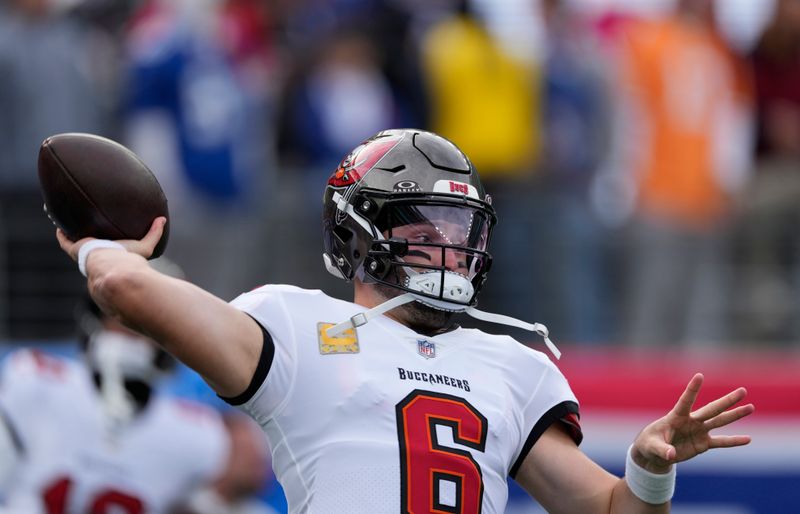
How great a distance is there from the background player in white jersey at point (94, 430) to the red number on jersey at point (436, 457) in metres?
2.68

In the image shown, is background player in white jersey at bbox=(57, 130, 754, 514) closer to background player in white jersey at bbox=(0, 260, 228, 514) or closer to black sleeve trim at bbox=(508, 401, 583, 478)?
black sleeve trim at bbox=(508, 401, 583, 478)

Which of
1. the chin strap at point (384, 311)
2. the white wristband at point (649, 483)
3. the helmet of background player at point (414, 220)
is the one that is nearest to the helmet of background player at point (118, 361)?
the helmet of background player at point (414, 220)

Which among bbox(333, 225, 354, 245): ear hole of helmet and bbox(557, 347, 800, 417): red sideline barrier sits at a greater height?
bbox(333, 225, 354, 245): ear hole of helmet

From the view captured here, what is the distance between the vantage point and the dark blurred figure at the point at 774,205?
8.61m

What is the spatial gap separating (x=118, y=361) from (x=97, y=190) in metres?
2.77

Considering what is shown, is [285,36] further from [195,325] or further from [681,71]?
[195,325]

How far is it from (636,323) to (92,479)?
11.8ft

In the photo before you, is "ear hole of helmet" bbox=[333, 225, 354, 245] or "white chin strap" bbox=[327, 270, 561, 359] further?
"ear hole of helmet" bbox=[333, 225, 354, 245]

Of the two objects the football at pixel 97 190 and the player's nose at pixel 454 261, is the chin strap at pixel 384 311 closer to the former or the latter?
the player's nose at pixel 454 261

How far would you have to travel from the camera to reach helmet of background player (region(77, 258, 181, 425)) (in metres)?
6.05

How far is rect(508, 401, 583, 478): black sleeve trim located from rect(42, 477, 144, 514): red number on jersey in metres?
2.73

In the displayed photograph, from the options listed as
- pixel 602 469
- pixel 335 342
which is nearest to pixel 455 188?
pixel 335 342

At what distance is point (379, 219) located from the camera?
3701 millimetres

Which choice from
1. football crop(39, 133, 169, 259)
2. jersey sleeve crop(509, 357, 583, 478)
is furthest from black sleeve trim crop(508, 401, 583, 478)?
football crop(39, 133, 169, 259)
